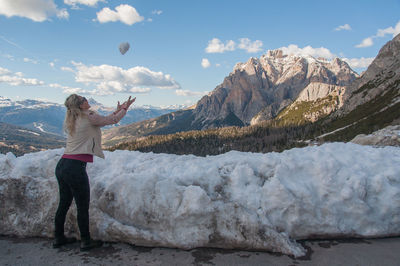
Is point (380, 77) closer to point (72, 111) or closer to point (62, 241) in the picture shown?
point (72, 111)

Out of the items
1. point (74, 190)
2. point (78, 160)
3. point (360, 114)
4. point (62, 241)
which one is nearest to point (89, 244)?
point (62, 241)

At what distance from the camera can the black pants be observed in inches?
209

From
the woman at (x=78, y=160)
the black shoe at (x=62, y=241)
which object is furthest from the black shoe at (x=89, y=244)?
the black shoe at (x=62, y=241)

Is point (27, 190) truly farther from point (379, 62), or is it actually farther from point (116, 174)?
point (379, 62)

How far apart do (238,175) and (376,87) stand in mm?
172020

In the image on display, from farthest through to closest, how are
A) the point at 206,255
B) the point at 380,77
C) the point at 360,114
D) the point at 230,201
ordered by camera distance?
the point at 380,77 < the point at 360,114 < the point at 230,201 < the point at 206,255

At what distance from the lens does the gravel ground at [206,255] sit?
4.77 metres

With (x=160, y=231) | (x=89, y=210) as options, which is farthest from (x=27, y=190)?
(x=160, y=231)

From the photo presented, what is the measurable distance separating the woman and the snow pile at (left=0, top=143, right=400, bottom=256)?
493 millimetres

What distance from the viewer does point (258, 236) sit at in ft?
17.2

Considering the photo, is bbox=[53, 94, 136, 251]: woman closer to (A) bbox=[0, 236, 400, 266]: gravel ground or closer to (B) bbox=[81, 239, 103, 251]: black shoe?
(B) bbox=[81, 239, 103, 251]: black shoe

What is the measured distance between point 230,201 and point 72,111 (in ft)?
14.6

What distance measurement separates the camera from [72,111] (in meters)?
5.48

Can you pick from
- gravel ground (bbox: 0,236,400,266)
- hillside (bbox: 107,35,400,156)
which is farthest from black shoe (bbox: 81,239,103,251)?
hillside (bbox: 107,35,400,156)
